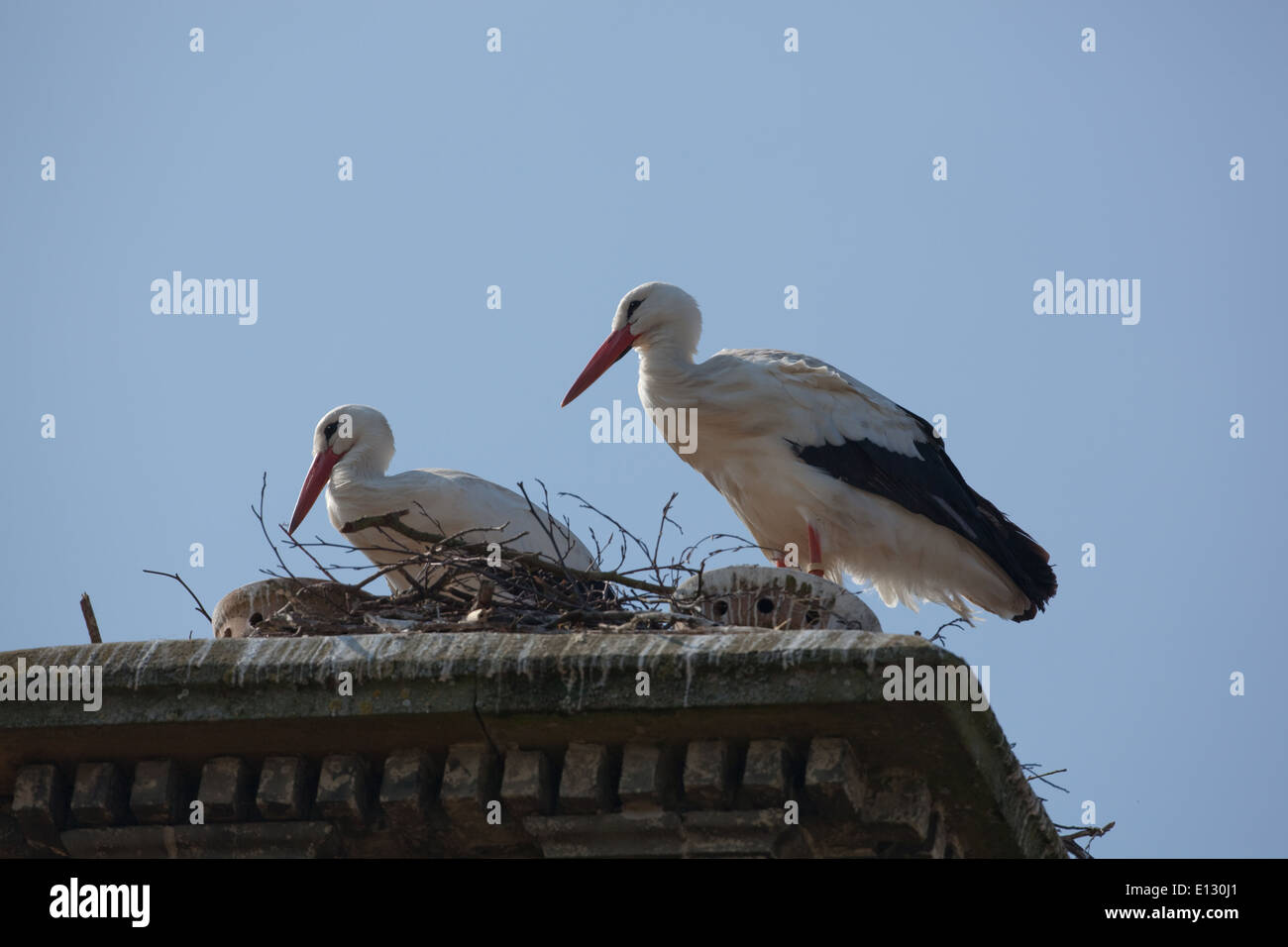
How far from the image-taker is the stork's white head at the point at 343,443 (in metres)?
11.6

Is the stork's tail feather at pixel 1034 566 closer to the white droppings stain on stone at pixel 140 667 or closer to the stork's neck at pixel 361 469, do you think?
the stork's neck at pixel 361 469

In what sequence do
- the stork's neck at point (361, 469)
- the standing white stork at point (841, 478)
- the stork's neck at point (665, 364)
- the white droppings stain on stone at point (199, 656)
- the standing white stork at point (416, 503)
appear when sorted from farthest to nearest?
the stork's neck at point (361, 469)
the standing white stork at point (416, 503)
the stork's neck at point (665, 364)
the standing white stork at point (841, 478)
the white droppings stain on stone at point (199, 656)

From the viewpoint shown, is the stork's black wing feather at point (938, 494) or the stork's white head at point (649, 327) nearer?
the stork's black wing feather at point (938, 494)

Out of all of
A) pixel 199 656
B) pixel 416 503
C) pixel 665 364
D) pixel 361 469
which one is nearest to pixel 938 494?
pixel 665 364

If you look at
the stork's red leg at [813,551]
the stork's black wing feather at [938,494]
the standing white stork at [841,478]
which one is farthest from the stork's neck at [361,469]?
the stork's black wing feather at [938,494]

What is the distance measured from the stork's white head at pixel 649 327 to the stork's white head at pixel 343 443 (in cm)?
131

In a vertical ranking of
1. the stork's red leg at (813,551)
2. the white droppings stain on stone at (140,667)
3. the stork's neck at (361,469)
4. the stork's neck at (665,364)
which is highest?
the stork's neck at (665,364)

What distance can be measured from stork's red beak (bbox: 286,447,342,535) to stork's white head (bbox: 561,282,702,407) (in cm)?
Answer: 165

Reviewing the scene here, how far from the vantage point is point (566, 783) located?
5992mm

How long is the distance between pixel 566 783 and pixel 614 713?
0.26m

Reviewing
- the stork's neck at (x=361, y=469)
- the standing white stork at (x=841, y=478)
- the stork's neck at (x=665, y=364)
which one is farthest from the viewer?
the stork's neck at (x=361, y=469)

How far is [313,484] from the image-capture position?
38.6ft

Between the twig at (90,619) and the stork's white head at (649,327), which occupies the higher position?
the stork's white head at (649,327)

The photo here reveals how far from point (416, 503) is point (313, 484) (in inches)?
49.6
